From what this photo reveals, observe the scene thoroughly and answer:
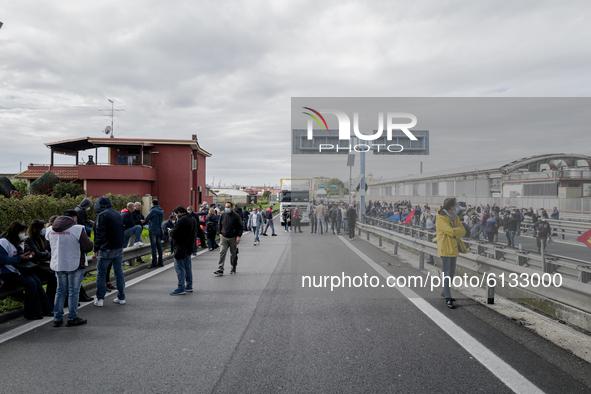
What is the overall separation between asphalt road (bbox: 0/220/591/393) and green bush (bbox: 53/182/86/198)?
2803 centimetres

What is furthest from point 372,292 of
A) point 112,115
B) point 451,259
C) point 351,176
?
point 112,115

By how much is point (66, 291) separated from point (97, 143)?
109 feet

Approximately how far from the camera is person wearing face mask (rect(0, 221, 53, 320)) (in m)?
5.41

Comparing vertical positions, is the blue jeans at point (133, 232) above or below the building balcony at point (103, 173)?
below

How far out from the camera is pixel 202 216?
15.1 m

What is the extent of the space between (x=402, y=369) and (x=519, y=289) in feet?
8.96

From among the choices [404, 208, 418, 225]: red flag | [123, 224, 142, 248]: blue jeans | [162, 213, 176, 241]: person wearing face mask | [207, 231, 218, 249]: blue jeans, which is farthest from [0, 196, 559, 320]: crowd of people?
[207, 231, 218, 249]: blue jeans

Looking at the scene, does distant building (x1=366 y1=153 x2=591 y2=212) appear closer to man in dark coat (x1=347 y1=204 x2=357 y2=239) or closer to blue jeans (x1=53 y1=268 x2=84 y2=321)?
blue jeans (x1=53 y1=268 x2=84 y2=321)

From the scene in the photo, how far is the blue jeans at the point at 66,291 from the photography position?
17.7 ft

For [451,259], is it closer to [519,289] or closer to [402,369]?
[519,289]

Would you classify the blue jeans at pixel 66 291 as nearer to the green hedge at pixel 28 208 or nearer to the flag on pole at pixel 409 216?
the flag on pole at pixel 409 216

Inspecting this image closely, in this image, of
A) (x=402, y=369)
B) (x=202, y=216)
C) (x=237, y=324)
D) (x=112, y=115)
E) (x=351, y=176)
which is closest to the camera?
(x=402, y=369)

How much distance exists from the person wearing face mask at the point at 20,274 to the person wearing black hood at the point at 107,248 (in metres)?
0.79

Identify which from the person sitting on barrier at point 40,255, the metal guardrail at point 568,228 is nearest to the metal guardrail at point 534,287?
the metal guardrail at point 568,228
